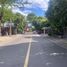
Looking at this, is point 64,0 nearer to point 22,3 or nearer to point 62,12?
point 62,12

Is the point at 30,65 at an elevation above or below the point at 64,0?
below

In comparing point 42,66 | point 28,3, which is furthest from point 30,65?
point 28,3

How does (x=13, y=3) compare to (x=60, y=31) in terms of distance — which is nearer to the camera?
(x=13, y=3)

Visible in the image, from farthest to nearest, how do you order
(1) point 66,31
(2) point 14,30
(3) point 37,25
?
(3) point 37,25, (2) point 14,30, (1) point 66,31

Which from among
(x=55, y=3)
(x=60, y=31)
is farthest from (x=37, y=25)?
(x=55, y=3)

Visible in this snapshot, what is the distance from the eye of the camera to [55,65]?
14.4 meters

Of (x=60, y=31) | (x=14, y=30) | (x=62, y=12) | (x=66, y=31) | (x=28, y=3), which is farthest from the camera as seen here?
(x=14, y=30)

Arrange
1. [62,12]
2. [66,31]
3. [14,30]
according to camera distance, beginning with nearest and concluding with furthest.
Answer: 1. [62,12]
2. [66,31]
3. [14,30]

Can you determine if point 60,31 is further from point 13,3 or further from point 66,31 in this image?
point 13,3

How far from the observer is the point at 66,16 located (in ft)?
149

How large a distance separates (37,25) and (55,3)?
380ft

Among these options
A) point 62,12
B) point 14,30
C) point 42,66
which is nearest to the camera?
point 42,66

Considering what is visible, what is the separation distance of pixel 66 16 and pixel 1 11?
16262mm

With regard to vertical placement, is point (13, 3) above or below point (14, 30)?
above
